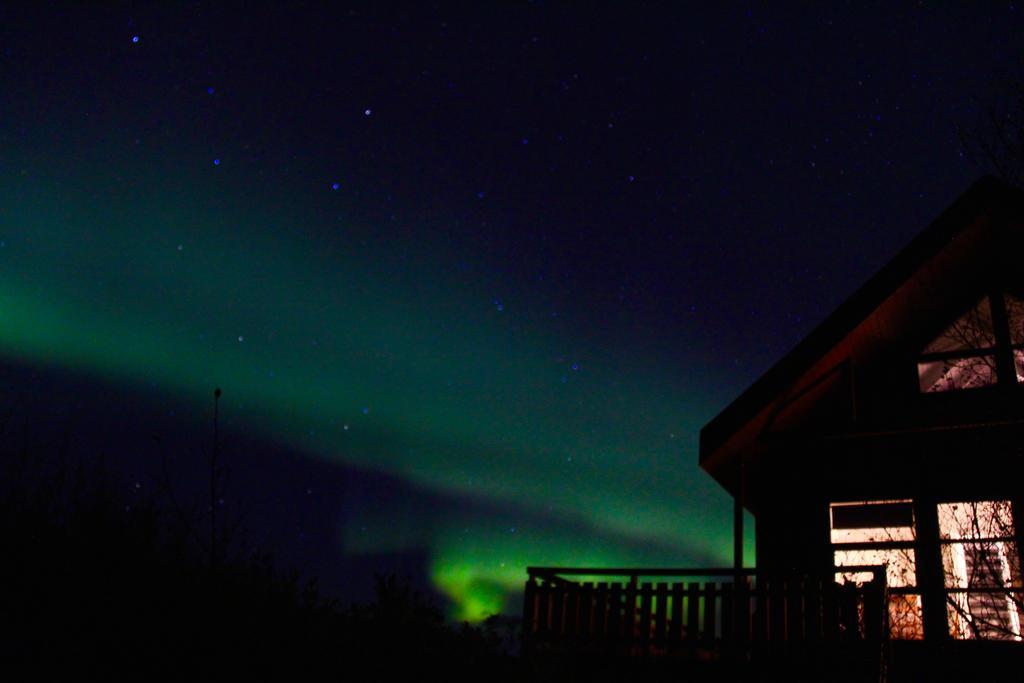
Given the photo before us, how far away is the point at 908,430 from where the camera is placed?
1116 centimetres

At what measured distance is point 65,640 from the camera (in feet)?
19.0

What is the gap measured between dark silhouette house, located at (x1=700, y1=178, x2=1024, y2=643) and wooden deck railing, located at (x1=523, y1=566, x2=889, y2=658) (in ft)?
9.84

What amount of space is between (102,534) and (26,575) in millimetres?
789

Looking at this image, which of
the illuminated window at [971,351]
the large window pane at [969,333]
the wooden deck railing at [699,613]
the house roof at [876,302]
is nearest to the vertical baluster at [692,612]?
the wooden deck railing at [699,613]

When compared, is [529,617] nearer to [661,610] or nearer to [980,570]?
[661,610]

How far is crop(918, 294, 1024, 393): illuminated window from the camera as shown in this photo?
40.1 ft

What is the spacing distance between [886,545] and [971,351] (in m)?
3.55

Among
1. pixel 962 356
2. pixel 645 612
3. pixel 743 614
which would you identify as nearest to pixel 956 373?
pixel 962 356

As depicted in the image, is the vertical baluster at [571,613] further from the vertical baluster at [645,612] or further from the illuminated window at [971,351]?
the illuminated window at [971,351]

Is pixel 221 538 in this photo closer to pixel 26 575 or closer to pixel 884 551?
pixel 26 575

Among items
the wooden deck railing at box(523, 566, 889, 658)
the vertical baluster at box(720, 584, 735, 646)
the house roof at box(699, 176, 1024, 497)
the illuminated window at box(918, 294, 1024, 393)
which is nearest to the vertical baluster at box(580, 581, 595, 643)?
the wooden deck railing at box(523, 566, 889, 658)

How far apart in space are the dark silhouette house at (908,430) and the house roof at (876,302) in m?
0.02

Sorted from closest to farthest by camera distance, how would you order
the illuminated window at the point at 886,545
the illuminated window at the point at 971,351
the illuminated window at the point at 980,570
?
the illuminated window at the point at 980,570
the illuminated window at the point at 886,545
the illuminated window at the point at 971,351

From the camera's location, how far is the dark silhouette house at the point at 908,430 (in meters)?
11.4
